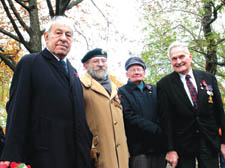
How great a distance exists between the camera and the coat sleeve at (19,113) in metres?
1.70

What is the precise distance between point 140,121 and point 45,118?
1344mm

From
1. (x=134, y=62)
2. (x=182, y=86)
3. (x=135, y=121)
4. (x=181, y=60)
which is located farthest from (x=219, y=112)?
(x=134, y=62)

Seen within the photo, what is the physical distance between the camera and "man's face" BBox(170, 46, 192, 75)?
110 inches

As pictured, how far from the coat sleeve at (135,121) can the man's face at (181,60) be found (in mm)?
757

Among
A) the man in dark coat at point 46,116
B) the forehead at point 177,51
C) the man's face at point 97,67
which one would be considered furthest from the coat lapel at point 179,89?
the man in dark coat at point 46,116

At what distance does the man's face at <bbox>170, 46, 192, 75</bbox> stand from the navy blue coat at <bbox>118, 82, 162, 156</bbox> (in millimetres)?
575

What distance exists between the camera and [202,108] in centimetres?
263

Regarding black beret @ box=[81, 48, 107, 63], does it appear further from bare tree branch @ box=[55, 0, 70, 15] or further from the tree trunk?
the tree trunk

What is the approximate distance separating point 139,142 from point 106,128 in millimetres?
560

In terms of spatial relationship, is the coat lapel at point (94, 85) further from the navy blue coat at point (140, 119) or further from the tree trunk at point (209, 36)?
the tree trunk at point (209, 36)

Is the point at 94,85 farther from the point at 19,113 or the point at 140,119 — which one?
the point at 19,113

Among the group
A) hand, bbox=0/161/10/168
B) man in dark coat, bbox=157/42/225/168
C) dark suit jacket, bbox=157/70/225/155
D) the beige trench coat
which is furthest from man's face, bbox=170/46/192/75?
hand, bbox=0/161/10/168

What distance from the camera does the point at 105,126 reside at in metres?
2.65

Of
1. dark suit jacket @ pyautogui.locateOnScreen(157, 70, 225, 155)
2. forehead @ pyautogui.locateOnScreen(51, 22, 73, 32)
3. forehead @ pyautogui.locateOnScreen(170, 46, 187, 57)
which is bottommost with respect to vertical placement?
dark suit jacket @ pyautogui.locateOnScreen(157, 70, 225, 155)
